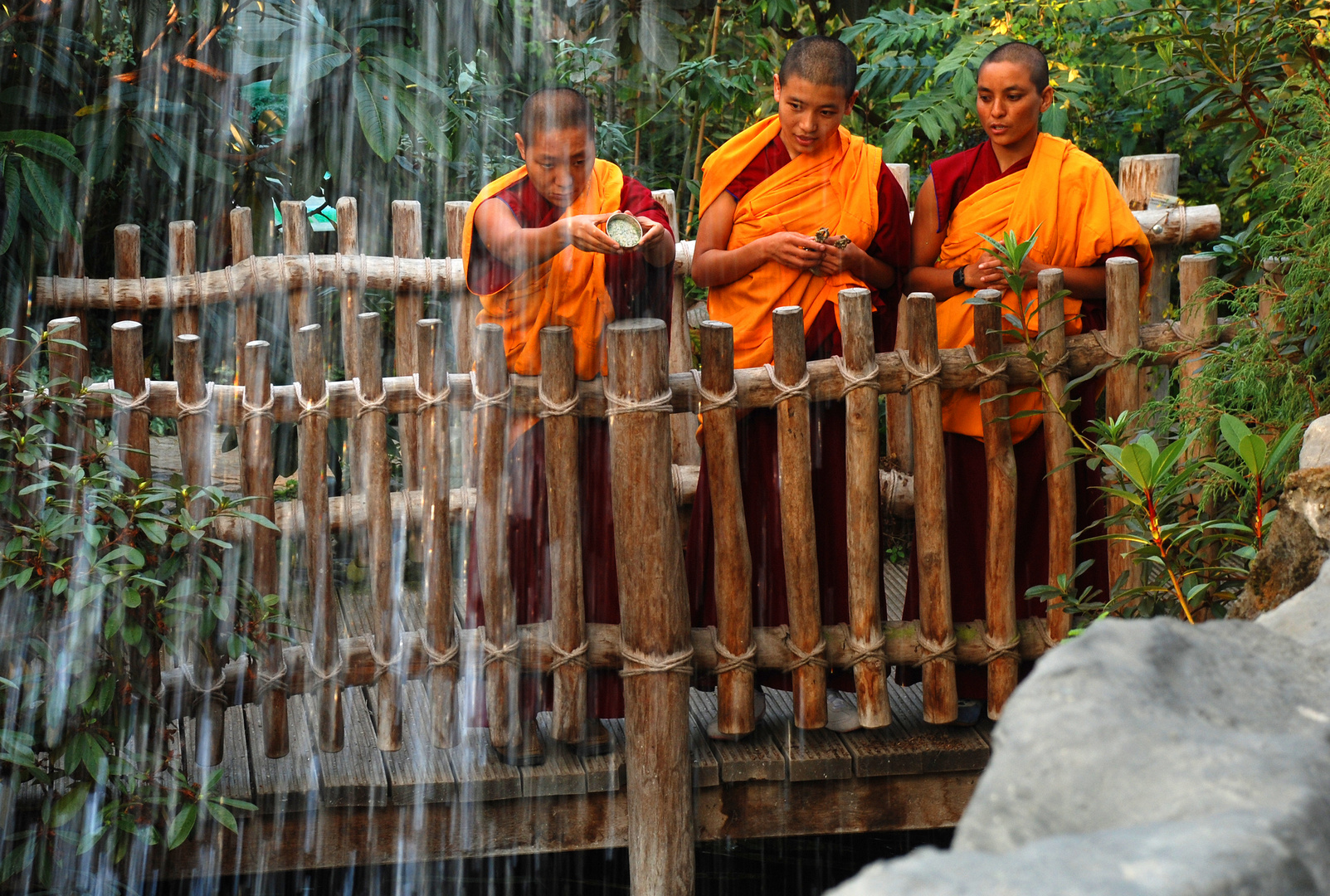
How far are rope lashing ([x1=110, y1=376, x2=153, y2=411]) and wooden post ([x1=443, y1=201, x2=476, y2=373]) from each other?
5.12 feet

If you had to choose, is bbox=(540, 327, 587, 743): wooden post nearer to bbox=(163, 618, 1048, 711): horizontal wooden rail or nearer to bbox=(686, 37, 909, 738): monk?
bbox=(163, 618, 1048, 711): horizontal wooden rail

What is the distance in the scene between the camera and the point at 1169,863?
752 mm

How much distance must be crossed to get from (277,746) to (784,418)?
1.42m

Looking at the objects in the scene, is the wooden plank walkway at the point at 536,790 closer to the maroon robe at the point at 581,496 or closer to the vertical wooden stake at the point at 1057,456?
the maroon robe at the point at 581,496

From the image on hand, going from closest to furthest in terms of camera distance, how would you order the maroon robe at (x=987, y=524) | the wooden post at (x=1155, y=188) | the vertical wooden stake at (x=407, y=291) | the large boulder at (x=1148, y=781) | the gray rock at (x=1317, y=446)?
the large boulder at (x=1148, y=781) → the gray rock at (x=1317, y=446) → the maroon robe at (x=987, y=524) → the wooden post at (x=1155, y=188) → the vertical wooden stake at (x=407, y=291)

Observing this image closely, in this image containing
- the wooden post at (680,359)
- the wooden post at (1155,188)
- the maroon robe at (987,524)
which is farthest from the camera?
the wooden post at (680,359)

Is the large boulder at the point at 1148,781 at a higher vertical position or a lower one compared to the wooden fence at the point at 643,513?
lower

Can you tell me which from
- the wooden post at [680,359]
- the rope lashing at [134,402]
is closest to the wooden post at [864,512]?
the wooden post at [680,359]

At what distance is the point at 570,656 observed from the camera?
3.01 meters

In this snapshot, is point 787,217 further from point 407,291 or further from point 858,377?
point 407,291

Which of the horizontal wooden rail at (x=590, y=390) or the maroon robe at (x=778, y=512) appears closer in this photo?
the horizontal wooden rail at (x=590, y=390)

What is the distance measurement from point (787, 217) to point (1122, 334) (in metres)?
0.92

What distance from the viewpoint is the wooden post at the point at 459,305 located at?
14.4 ft

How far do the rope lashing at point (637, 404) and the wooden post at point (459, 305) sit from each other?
1.62m
